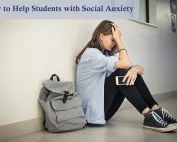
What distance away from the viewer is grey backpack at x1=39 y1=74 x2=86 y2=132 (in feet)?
5.16

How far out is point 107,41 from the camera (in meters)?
1.84

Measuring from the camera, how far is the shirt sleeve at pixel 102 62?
5.47 ft

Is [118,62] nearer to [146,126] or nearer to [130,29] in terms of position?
[146,126]

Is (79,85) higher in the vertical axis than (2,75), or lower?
lower

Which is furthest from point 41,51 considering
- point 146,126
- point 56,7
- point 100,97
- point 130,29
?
point 130,29

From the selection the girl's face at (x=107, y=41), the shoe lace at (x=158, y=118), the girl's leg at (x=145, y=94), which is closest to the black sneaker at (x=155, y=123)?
the shoe lace at (x=158, y=118)

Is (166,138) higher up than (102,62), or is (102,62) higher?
(102,62)

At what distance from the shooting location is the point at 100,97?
177 cm

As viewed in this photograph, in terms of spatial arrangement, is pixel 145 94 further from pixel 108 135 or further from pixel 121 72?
pixel 108 135

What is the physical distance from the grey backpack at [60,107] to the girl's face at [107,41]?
370 mm

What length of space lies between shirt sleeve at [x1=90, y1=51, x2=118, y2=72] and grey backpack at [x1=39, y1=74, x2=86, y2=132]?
0.19 metres

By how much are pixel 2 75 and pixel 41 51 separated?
0.33 metres

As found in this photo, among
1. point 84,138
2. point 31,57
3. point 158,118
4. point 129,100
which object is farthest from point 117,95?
point 31,57

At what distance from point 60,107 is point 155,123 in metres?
0.55
